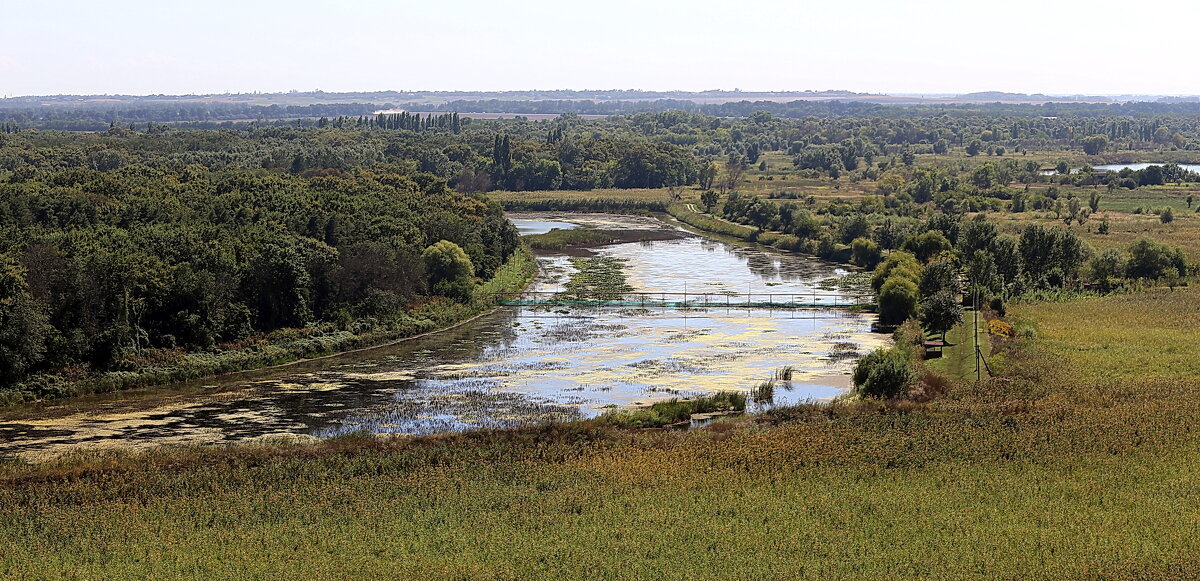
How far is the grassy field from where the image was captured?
80.6 feet

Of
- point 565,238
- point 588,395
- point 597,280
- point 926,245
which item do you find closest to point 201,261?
point 588,395

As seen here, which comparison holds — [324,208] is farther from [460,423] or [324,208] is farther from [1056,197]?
[1056,197]

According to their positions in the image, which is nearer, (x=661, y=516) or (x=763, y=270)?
(x=661, y=516)

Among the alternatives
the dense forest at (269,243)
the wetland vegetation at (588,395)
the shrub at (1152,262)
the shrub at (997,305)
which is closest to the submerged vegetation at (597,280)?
the wetland vegetation at (588,395)

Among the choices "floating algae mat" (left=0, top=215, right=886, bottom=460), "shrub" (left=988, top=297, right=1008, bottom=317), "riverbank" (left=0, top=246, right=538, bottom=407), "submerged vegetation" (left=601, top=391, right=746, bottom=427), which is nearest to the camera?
"submerged vegetation" (left=601, top=391, right=746, bottom=427)

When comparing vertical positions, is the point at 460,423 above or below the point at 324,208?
below

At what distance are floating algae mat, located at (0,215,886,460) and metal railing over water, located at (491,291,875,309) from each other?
18.2 inches

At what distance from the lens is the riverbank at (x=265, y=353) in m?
43.6

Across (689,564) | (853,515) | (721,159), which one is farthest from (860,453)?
(721,159)

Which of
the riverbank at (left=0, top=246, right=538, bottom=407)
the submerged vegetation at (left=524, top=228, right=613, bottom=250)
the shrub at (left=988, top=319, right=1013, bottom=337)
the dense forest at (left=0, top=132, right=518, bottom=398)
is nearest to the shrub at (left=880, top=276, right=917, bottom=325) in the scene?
the shrub at (left=988, top=319, right=1013, bottom=337)

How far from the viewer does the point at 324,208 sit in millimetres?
70000

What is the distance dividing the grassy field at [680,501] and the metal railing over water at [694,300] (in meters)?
24.8

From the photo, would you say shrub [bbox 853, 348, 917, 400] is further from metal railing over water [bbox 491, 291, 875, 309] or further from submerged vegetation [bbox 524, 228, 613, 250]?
submerged vegetation [bbox 524, 228, 613, 250]

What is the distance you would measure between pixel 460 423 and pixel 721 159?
6017 inches
